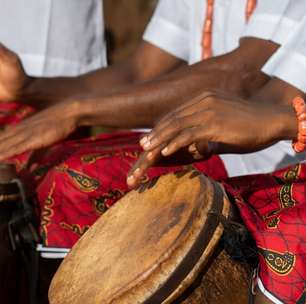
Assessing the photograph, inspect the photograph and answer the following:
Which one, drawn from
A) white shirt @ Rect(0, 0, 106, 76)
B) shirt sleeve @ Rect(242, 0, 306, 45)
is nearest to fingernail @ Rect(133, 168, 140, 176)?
shirt sleeve @ Rect(242, 0, 306, 45)

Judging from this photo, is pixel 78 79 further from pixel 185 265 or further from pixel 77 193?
pixel 185 265

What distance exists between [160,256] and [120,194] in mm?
517

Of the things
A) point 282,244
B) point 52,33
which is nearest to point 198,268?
point 282,244

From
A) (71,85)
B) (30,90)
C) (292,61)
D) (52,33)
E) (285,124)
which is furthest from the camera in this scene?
(52,33)

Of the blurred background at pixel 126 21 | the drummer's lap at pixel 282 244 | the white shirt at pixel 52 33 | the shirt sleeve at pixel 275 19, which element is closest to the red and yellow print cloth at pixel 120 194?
the drummer's lap at pixel 282 244

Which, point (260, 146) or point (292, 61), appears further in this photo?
point (292, 61)

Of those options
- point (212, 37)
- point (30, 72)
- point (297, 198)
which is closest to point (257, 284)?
point (297, 198)

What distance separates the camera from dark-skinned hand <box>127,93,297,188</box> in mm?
1530

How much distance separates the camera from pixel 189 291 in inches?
59.9

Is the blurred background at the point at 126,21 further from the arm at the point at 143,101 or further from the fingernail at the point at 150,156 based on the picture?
the fingernail at the point at 150,156

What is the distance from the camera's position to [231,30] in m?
2.32

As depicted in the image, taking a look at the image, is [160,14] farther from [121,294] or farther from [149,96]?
[121,294]

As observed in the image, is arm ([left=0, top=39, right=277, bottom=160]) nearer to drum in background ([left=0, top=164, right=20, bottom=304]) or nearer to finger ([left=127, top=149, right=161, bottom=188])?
drum in background ([left=0, top=164, right=20, bottom=304])

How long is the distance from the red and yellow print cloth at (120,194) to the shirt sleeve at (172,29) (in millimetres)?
396
